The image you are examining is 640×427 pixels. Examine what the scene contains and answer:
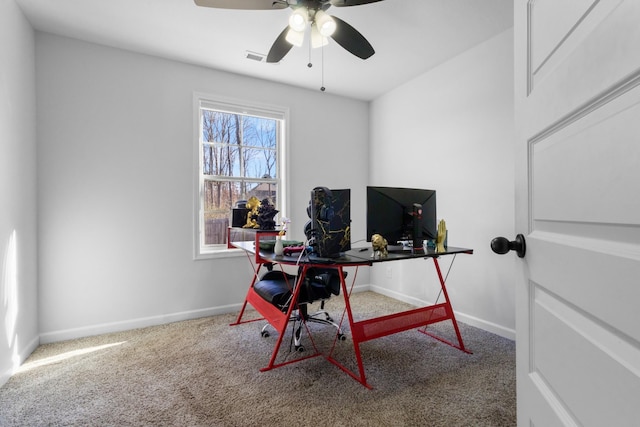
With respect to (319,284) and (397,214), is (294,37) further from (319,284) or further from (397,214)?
(319,284)

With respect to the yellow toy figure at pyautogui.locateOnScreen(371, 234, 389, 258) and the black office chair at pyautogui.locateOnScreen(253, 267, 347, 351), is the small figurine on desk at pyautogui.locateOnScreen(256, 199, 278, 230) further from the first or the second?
the yellow toy figure at pyautogui.locateOnScreen(371, 234, 389, 258)

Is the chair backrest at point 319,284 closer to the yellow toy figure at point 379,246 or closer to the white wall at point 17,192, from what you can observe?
the yellow toy figure at point 379,246

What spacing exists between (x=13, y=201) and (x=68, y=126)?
861 millimetres

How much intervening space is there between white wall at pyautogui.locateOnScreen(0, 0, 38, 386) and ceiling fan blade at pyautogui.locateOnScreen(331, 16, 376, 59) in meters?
2.26

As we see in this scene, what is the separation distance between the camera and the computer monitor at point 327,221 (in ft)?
6.73


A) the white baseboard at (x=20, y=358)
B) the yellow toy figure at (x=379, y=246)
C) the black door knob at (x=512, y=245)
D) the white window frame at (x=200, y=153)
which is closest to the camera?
the black door knob at (x=512, y=245)

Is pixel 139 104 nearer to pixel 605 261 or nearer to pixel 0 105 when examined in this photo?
pixel 0 105

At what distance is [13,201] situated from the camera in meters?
2.20

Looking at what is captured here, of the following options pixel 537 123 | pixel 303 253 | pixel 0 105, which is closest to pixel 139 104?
pixel 0 105

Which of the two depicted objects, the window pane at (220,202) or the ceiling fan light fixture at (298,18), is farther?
the window pane at (220,202)

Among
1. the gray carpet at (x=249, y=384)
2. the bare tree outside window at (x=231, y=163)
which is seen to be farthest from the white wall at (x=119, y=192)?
the gray carpet at (x=249, y=384)

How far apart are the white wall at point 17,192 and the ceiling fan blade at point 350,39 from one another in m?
2.26

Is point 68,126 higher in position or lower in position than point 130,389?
higher

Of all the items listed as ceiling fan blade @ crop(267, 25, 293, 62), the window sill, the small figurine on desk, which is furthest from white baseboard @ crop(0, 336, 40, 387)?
ceiling fan blade @ crop(267, 25, 293, 62)
